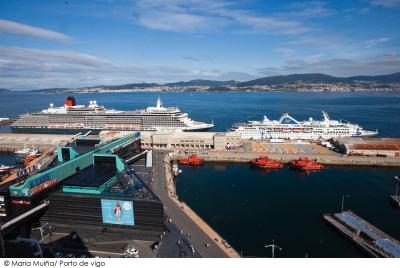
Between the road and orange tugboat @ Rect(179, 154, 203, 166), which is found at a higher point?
orange tugboat @ Rect(179, 154, 203, 166)

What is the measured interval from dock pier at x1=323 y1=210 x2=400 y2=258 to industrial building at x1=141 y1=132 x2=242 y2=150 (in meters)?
27.1

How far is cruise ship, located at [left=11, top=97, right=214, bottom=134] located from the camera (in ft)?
225

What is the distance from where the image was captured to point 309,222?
2627cm

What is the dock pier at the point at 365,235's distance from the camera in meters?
20.8

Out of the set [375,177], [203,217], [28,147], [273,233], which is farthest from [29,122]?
[375,177]

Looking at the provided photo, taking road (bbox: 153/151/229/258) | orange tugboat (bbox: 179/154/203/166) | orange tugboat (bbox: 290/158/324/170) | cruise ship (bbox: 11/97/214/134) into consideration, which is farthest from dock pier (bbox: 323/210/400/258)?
cruise ship (bbox: 11/97/214/134)

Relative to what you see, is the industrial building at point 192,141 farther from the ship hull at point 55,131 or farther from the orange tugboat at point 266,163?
the ship hull at point 55,131

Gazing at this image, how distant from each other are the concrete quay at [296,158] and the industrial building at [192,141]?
8.64 feet

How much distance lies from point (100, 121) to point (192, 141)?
30474 millimetres

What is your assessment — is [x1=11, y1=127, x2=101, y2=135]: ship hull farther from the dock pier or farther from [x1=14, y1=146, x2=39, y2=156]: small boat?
the dock pier

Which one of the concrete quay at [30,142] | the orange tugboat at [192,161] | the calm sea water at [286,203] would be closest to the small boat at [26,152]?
the concrete quay at [30,142]

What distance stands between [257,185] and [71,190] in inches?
864

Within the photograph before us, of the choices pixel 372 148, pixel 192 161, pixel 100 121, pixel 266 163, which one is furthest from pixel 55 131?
pixel 372 148

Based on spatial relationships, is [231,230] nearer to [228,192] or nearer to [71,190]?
[228,192]
